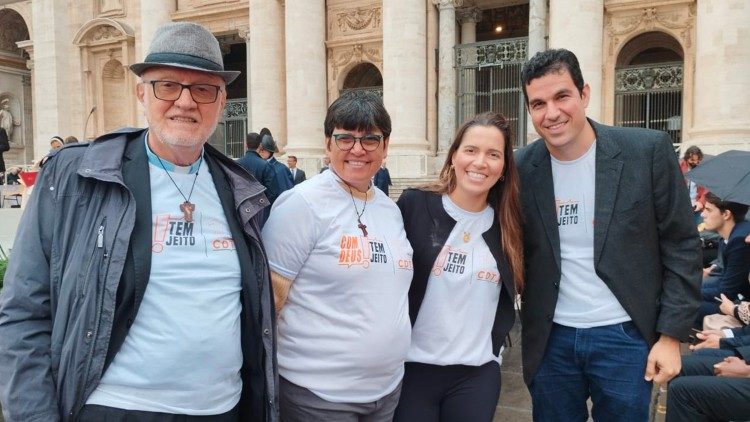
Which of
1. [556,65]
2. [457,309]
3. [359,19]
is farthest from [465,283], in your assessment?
[359,19]

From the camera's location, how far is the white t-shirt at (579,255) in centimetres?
238

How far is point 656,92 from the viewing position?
45.5 feet

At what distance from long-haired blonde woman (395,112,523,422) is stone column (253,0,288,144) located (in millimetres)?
15452

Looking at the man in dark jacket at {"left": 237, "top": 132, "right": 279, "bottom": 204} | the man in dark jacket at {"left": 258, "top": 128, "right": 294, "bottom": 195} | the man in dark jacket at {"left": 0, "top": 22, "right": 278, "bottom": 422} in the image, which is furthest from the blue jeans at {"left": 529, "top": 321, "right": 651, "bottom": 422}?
the man in dark jacket at {"left": 258, "top": 128, "right": 294, "bottom": 195}

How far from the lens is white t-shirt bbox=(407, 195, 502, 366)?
7.67 feet

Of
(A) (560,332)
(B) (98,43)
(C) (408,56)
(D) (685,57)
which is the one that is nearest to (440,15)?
(C) (408,56)

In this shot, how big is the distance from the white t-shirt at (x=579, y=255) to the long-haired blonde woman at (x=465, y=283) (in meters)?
0.20

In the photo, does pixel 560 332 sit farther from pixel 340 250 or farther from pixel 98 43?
pixel 98 43

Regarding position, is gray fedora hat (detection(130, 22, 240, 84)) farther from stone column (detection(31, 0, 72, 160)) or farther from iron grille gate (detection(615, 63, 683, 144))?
stone column (detection(31, 0, 72, 160))

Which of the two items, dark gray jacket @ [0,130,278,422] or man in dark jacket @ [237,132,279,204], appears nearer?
dark gray jacket @ [0,130,278,422]

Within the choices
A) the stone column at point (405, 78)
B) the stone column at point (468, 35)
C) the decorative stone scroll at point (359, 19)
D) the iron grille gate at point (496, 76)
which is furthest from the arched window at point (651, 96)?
the decorative stone scroll at point (359, 19)

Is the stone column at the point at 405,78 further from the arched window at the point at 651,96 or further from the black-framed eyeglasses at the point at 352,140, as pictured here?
the black-framed eyeglasses at the point at 352,140

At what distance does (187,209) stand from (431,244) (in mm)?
1026

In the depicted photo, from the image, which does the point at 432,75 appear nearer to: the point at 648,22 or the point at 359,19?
the point at 359,19
